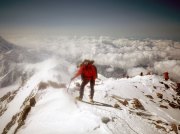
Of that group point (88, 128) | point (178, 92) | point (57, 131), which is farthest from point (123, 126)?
point (178, 92)

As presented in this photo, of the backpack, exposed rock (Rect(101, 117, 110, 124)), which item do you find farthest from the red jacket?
exposed rock (Rect(101, 117, 110, 124))

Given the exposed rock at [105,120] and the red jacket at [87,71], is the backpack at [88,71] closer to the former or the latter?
the red jacket at [87,71]

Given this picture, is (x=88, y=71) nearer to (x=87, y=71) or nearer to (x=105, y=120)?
(x=87, y=71)

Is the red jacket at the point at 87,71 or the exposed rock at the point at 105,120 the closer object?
the exposed rock at the point at 105,120

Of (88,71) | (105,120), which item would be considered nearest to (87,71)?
(88,71)

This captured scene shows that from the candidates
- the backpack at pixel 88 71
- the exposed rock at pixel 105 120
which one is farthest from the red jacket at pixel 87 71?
the exposed rock at pixel 105 120

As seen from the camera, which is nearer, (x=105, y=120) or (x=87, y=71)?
(x=105, y=120)

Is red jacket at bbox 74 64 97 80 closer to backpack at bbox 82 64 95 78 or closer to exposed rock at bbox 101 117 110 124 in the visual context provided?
backpack at bbox 82 64 95 78

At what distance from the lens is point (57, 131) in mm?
9188

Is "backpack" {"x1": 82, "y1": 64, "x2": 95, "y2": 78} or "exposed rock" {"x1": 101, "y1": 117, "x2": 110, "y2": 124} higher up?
"backpack" {"x1": 82, "y1": 64, "x2": 95, "y2": 78}

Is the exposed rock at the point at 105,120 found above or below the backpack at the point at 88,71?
below

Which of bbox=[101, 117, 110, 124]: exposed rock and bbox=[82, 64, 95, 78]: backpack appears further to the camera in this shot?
bbox=[82, 64, 95, 78]: backpack

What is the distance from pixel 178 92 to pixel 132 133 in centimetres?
3830

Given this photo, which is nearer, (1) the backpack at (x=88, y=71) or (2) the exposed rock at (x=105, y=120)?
(2) the exposed rock at (x=105, y=120)
